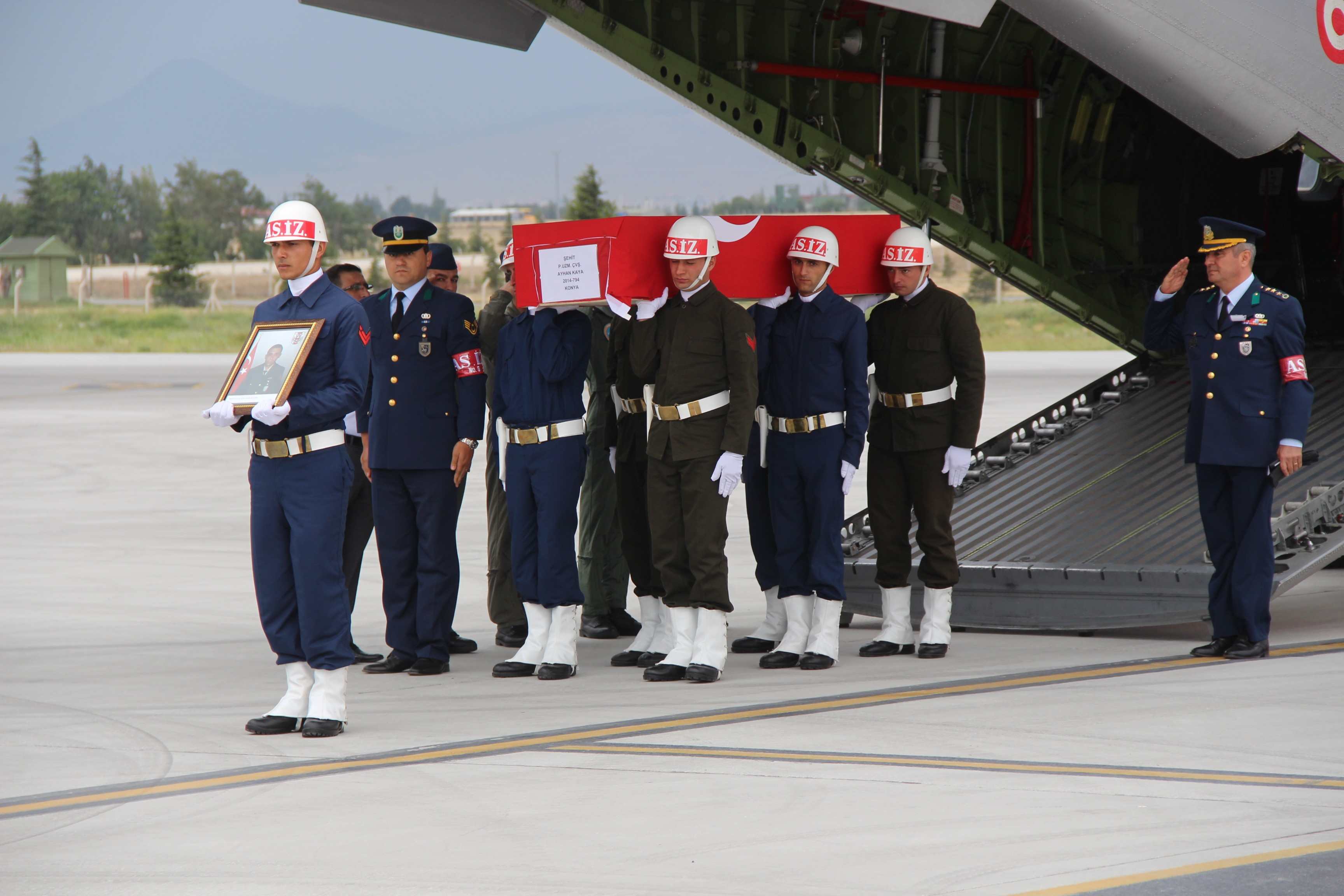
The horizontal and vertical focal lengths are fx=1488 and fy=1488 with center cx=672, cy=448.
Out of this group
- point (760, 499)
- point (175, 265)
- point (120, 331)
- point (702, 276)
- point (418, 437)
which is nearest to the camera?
point (702, 276)

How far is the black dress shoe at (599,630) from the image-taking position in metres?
7.40

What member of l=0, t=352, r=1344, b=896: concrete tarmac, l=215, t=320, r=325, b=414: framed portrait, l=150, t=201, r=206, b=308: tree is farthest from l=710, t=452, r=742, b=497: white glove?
l=150, t=201, r=206, b=308: tree

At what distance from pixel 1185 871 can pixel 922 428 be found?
10.8 ft

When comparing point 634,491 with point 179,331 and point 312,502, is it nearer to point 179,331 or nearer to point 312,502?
point 312,502

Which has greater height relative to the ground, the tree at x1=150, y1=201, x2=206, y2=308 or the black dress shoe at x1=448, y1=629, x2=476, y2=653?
the tree at x1=150, y1=201, x2=206, y2=308

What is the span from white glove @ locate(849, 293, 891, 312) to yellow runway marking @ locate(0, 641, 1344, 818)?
6.25ft

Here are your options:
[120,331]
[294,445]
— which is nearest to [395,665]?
[294,445]

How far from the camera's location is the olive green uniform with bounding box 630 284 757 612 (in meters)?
6.09

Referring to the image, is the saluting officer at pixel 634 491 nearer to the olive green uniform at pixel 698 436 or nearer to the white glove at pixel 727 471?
the olive green uniform at pixel 698 436

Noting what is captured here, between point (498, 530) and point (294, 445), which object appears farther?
point (498, 530)

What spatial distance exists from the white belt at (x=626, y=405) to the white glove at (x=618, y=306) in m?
0.47

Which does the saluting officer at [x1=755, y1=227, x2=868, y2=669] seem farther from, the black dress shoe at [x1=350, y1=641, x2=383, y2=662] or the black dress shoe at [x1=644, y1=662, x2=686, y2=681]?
the black dress shoe at [x1=350, y1=641, x2=383, y2=662]

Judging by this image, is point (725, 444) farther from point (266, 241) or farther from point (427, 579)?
point (266, 241)

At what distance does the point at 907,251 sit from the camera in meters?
6.70
